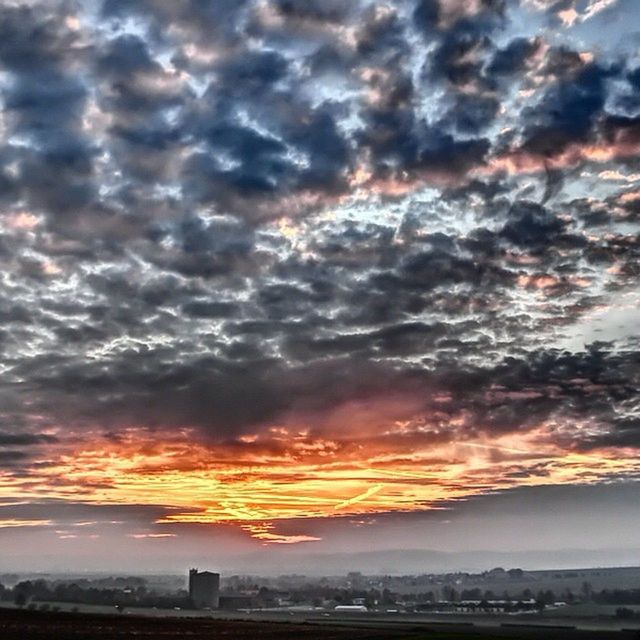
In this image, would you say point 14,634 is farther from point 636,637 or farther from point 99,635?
point 636,637

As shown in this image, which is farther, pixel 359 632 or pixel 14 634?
pixel 359 632

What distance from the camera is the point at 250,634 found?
10156cm

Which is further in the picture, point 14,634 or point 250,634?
point 250,634

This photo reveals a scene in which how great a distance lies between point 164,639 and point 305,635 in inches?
852

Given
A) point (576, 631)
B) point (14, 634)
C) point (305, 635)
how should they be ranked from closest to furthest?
point (14, 634), point (305, 635), point (576, 631)

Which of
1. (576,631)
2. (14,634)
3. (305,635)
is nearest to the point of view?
(14,634)

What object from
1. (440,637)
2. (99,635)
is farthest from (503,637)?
(99,635)

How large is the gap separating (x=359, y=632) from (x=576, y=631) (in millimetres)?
35926

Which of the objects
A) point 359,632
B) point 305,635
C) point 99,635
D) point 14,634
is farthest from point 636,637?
point 14,634

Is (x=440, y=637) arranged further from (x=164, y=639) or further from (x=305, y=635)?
(x=164, y=639)

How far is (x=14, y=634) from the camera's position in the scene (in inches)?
3396

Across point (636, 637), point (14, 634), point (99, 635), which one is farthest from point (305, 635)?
point (636, 637)

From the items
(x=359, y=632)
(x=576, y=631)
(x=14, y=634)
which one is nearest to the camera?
(x=14, y=634)

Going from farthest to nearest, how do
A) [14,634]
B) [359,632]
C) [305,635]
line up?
[359,632]
[305,635]
[14,634]
